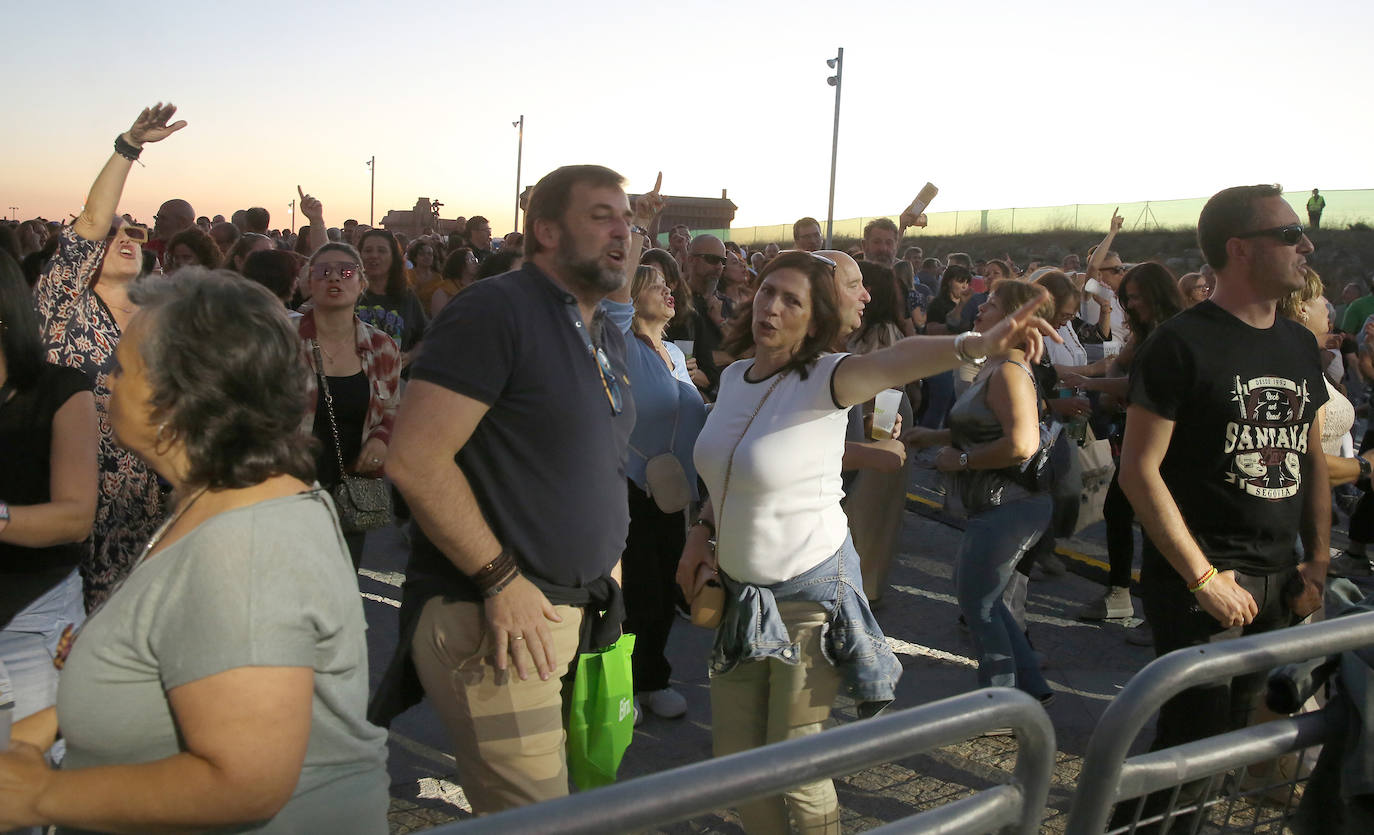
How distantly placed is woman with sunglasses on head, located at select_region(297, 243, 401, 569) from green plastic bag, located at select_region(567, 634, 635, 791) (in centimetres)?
161

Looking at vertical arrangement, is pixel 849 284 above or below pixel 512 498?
above

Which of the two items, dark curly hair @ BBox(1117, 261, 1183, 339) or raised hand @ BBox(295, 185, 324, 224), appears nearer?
dark curly hair @ BBox(1117, 261, 1183, 339)

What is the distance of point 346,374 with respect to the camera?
4.28 m

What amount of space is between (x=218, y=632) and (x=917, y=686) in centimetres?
407

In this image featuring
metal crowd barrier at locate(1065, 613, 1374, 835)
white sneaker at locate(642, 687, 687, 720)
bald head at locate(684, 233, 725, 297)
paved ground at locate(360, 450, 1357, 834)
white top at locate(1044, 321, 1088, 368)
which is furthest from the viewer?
bald head at locate(684, 233, 725, 297)

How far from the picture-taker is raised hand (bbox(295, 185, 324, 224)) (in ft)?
25.1

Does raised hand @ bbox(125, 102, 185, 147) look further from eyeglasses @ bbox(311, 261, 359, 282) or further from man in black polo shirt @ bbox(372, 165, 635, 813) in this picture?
man in black polo shirt @ bbox(372, 165, 635, 813)

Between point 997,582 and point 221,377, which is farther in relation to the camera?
point 997,582

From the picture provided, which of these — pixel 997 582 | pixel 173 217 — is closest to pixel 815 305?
pixel 997 582

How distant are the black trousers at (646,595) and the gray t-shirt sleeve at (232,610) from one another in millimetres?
3118

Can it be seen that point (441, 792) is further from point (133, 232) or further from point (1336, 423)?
point (1336, 423)

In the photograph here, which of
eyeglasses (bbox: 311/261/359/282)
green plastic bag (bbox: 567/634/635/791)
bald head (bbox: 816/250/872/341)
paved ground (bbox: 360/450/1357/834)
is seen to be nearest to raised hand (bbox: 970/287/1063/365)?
bald head (bbox: 816/250/872/341)

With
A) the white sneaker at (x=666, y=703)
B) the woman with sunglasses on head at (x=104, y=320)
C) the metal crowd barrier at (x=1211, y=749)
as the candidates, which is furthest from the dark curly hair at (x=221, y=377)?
the white sneaker at (x=666, y=703)

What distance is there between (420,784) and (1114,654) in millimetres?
3611
